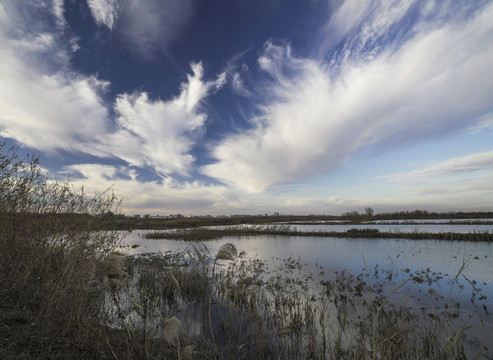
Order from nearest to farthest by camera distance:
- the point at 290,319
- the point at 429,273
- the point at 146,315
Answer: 1. the point at 146,315
2. the point at 290,319
3. the point at 429,273

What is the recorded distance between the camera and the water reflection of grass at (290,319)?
4523 mm

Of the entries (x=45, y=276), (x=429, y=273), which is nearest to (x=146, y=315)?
(x=45, y=276)

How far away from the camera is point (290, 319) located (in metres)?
6.79

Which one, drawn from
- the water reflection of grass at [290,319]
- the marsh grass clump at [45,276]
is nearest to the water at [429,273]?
the water reflection of grass at [290,319]

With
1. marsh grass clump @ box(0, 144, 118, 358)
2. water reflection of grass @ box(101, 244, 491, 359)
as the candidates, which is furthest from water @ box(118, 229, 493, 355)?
marsh grass clump @ box(0, 144, 118, 358)

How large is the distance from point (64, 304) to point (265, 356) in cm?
495

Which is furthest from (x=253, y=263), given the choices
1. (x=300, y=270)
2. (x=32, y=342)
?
(x=32, y=342)

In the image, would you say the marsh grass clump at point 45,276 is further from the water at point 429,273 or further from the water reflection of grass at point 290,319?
the water at point 429,273

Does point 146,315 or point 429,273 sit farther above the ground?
point 146,315

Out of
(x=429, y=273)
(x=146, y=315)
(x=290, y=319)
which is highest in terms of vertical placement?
(x=146, y=315)

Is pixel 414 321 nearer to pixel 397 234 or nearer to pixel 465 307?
pixel 465 307

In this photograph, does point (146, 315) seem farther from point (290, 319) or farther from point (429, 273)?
point (429, 273)

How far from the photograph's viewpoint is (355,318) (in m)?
7.27

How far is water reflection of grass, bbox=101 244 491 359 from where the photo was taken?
4.52 m
